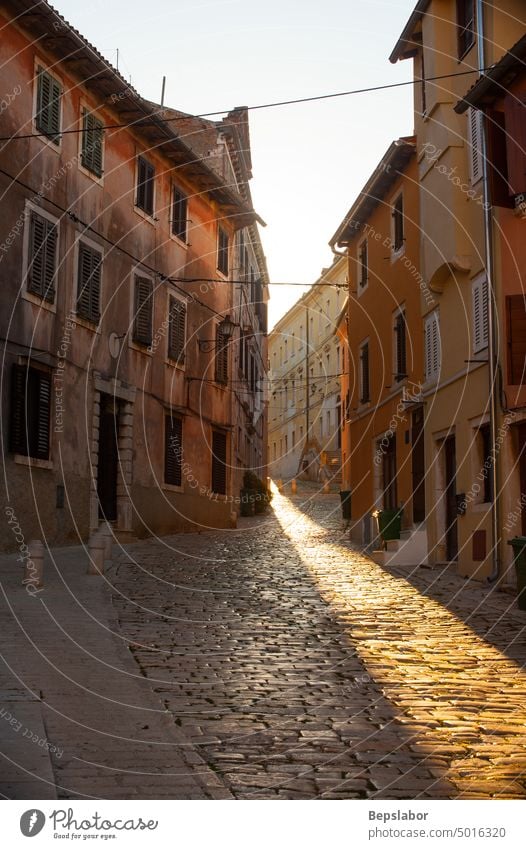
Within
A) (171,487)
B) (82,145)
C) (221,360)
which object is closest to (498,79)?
(82,145)

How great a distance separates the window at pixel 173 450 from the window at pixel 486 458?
11.5m

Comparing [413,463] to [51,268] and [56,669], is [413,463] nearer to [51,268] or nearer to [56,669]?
[51,268]

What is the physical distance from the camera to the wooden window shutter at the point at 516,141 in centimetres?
1695

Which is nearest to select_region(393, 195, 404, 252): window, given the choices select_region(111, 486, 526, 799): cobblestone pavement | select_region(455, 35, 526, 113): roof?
select_region(455, 35, 526, 113): roof

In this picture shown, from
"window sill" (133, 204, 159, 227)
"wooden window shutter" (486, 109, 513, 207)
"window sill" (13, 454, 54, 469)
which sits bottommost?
"window sill" (13, 454, 54, 469)

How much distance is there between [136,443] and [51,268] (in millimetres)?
6198

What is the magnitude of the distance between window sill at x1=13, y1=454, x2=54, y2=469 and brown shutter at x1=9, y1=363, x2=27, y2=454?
0.10 meters

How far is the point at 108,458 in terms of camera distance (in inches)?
1032

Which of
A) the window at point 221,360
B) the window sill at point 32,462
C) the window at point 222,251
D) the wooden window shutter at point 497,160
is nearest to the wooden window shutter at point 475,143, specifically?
the wooden window shutter at point 497,160

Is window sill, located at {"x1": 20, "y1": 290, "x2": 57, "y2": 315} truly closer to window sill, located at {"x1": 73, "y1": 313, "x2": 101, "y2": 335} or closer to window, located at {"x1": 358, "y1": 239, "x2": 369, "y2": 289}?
window sill, located at {"x1": 73, "y1": 313, "x2": 101, "y2": 335}

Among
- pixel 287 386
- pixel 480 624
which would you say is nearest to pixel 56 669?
pixel 480 624

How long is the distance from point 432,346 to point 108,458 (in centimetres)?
843

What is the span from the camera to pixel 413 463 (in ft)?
80.6

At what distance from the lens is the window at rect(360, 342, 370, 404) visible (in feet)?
98.4
